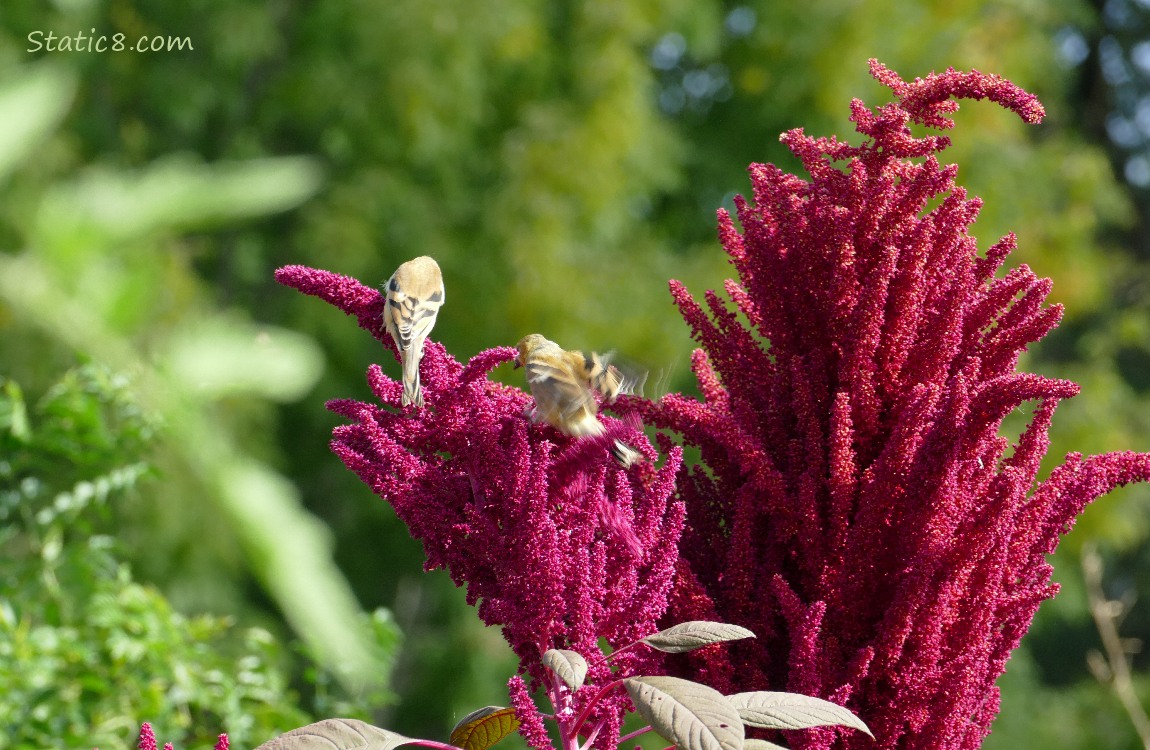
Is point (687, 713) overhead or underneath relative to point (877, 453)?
underneath

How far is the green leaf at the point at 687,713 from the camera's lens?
92cm

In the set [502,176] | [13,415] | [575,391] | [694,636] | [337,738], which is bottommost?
[337,738]

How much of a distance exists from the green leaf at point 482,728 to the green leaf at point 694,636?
0.21 meters

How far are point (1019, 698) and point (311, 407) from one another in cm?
471

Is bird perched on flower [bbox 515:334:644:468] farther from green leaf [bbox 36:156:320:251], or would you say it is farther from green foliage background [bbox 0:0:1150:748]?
green foliage background [bbox 0:0:1150:748]

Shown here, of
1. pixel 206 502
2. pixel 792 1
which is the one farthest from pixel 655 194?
pixel 206 502

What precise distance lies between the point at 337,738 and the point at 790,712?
0.33 metres

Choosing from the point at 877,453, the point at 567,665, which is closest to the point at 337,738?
the point at 567,665

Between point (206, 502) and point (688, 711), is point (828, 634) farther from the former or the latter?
point (206, 502)

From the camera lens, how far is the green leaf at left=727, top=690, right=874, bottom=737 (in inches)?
38.4

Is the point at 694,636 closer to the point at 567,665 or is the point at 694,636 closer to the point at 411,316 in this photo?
the point at 567,665

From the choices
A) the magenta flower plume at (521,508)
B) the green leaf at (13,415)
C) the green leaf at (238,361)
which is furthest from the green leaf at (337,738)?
the green leaf at (13,415)

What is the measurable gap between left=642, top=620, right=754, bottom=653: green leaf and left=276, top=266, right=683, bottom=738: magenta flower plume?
2.6 inches

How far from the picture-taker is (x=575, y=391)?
3.81 ft
